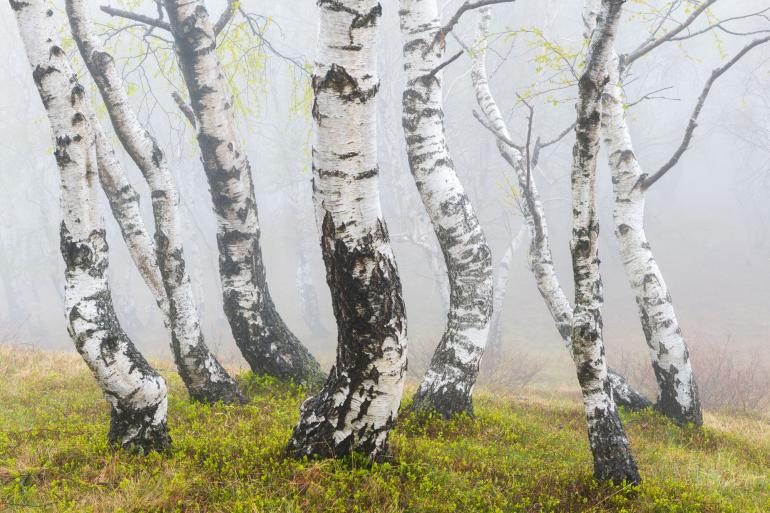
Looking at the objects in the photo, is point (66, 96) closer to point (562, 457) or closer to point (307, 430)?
point (307, 430)

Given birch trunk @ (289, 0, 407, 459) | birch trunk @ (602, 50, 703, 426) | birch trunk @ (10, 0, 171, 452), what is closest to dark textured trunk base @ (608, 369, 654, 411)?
birch trunk @ (602, 50, 703, 426)

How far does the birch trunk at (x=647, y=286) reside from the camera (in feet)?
21.5

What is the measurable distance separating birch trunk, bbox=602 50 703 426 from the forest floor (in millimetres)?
822

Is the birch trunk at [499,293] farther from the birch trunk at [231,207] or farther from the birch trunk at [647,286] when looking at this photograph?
the birch trunk at [231,207]

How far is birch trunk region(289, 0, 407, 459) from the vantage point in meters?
2.98

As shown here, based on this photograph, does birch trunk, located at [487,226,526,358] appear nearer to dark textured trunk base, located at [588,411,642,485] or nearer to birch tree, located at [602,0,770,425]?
birch tree, located at [602,0,770,425]

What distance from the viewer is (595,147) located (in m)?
3.48

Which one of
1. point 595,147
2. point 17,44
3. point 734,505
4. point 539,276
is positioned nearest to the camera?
point 595,147

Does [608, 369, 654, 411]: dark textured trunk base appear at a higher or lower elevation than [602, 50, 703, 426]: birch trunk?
lower

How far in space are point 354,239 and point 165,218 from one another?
115 inches

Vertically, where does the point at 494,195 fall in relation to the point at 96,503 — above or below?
above

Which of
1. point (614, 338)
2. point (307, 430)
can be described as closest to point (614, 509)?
point (307, 430)

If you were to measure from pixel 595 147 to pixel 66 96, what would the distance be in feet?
11.5

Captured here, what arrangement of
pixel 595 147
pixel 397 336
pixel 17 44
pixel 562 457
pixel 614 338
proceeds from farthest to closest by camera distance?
pixel 17 44 → pixel 614 338 → pixel 562 457 → pixel 595 147 → pixel 397 336
